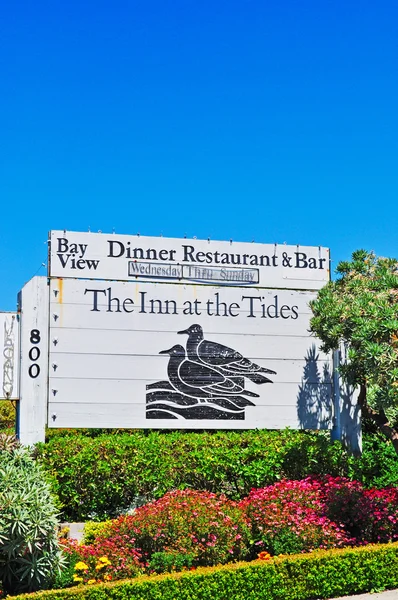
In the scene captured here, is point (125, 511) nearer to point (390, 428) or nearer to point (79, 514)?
point (79, 514)

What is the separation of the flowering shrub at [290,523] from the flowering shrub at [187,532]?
0.27 metres

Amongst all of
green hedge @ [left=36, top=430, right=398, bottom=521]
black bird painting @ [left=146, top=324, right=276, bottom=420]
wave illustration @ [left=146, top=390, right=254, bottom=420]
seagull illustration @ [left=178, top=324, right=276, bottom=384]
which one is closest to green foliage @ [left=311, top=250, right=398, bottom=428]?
green hedge @ [left=36, top=430, right=398, bottom=521]

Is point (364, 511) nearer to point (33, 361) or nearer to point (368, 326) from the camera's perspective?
point (368, 326)

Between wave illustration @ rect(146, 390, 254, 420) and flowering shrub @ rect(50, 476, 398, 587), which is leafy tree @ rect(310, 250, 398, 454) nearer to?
flowering shrub @ rect(50, 476, 398, 587)

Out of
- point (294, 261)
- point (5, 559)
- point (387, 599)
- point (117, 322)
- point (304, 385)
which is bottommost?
point (387, 599)

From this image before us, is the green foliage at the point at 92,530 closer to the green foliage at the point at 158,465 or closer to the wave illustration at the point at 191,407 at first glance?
the green foliage at the point at 158,465

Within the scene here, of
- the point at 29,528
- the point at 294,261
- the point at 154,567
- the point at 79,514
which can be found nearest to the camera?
the point at 29,528

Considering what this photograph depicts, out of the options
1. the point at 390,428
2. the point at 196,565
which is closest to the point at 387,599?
the point at 196,565

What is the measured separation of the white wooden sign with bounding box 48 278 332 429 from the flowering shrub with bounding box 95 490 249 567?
251 centimetres

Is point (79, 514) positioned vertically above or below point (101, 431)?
below

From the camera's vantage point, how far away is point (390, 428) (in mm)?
9594

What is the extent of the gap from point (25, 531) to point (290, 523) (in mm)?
3065

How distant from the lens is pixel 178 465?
9.58 m

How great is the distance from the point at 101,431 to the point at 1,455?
4217 millimetres
